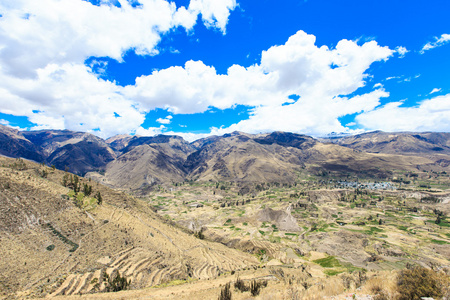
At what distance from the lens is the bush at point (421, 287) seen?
47.1ft

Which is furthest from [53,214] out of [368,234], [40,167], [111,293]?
[368,234]

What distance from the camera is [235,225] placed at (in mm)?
128500

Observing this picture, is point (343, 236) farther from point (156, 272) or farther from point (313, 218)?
point (156, 272)

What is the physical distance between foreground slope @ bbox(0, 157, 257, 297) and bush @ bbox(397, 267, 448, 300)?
37741 millimetres

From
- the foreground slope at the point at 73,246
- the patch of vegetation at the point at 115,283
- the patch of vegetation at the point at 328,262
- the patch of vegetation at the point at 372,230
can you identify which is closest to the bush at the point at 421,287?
the patch of vegetation at the point at 115,283

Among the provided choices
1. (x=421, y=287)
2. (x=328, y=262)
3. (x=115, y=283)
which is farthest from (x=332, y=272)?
(x=115, y=283)

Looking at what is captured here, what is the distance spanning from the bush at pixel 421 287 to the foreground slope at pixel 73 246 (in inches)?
1486

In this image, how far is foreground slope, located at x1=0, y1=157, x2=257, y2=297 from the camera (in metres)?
30.5

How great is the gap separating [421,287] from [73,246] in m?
49.6

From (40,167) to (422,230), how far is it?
169 m

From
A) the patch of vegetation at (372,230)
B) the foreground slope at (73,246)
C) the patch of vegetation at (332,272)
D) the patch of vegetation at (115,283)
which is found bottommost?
the patch of vegetation at (372,230)

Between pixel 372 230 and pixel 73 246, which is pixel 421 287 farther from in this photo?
pixel 372 230

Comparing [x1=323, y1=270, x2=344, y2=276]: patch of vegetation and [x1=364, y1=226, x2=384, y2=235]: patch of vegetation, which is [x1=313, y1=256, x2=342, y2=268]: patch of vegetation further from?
[x1=364, y1=226, x2=384, y2=235]: patch of vegetation

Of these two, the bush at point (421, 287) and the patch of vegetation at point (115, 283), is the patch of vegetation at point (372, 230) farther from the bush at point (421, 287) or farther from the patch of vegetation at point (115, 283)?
the patch of vegetation at point (115, 283)
